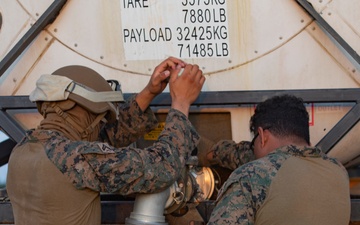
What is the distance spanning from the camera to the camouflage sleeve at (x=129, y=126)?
3402mm

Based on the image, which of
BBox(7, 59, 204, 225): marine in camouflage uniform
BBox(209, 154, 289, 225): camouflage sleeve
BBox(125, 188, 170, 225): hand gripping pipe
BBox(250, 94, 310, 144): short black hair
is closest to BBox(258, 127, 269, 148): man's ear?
BBox(250, 94, 310, 144): short black hair

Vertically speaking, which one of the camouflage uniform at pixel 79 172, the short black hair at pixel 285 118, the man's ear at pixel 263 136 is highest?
the short black hair at pixel 285 118

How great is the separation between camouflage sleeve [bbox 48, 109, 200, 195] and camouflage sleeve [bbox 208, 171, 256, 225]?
0.31 metres

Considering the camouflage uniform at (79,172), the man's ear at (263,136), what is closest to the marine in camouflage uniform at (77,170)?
the camouflage uniform at (79,172)

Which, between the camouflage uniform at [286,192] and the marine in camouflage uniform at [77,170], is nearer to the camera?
the camouflage uniform at [286,192]

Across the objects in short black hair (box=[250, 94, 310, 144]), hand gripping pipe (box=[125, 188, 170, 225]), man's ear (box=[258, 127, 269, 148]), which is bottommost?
hand gripping pipe (box=[125, 188, 170, 225])

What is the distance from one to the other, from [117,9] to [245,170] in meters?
1.04

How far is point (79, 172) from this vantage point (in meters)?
2.91

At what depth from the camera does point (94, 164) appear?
2908mm

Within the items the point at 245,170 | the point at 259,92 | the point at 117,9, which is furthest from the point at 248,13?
the point at 245,170

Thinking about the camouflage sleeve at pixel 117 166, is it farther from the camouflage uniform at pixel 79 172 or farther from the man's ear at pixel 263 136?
the man's ear at pixel 263 136

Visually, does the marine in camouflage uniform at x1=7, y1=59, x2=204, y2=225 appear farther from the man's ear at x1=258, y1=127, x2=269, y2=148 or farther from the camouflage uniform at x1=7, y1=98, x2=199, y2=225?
the man's ear at x1=258, y1=127, x2=269, y2=148

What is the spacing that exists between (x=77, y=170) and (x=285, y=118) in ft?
2.45

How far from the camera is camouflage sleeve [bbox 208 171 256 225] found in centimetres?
269
